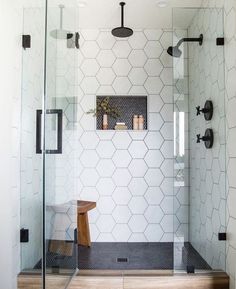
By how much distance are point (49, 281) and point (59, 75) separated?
1314 millimetres

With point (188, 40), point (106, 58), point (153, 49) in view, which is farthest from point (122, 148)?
point (188, 40)

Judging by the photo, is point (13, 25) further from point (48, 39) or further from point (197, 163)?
point (197, 163)

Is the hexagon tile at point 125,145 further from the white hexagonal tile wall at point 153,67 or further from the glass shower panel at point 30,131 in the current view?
the glass shower panel at point 30,131

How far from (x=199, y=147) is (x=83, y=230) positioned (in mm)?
1321

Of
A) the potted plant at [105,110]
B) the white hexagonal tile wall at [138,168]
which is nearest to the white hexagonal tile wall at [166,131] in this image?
the white hexagonal tile wall at [138,168]

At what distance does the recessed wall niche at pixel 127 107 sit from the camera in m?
3.06

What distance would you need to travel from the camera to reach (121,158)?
297cm

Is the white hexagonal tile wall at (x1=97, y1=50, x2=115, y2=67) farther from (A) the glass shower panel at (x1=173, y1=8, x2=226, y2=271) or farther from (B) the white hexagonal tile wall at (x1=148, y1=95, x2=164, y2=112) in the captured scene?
(A) the glass shower panel at (x1=173, y1=8, x2=226, y2=271)

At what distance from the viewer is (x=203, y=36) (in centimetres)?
233

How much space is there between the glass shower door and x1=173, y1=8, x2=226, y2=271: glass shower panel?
0.80 metres

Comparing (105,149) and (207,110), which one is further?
(105,149)

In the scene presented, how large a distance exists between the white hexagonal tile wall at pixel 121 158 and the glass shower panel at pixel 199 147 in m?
0.76

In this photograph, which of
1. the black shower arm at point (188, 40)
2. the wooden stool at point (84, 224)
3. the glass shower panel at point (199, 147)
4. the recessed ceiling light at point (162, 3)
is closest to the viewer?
the glass shower panel at point (199, 147)

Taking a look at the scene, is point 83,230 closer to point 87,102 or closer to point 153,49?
point 87,102
